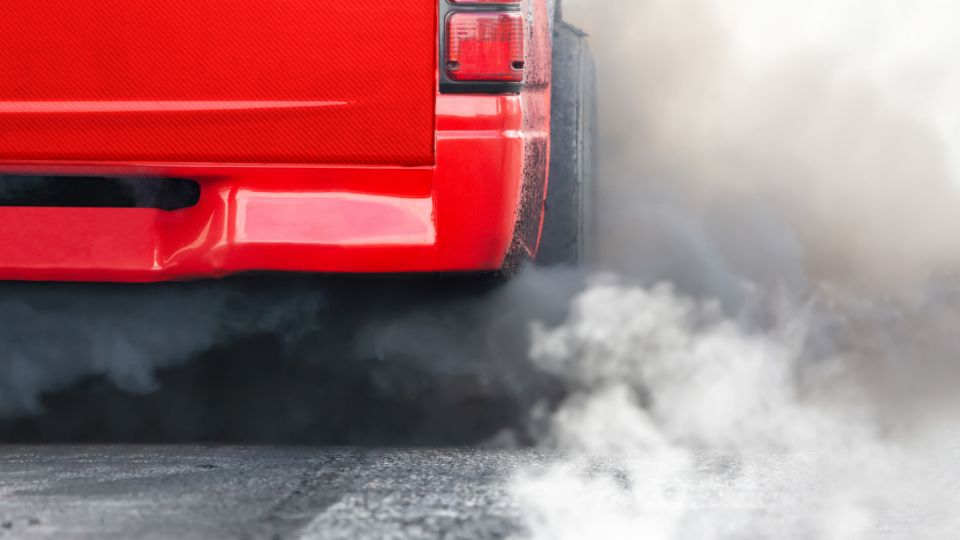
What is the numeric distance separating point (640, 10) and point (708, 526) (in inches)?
170

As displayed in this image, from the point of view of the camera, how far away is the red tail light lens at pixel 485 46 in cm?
282

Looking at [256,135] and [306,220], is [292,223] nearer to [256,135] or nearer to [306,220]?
[306,220]

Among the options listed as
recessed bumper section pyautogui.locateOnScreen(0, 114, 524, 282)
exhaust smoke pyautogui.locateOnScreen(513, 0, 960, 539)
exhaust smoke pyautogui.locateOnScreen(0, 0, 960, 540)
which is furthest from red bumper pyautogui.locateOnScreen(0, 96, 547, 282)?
exhaust smoke pyautogui.locateOnScreen(513, 0, 960, 539)

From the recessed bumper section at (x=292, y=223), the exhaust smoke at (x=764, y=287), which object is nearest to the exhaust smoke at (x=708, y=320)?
the exhaust smoke at (x=764, y=287)

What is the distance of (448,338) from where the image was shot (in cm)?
332

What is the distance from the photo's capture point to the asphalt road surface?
6.63 feet

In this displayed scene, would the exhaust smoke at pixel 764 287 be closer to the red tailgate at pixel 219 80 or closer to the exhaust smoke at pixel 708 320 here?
the exhaust smoke at pixel 708 320

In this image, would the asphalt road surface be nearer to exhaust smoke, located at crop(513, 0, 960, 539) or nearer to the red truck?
exhaust smoke, located at crop(513, 0, 960, 539)

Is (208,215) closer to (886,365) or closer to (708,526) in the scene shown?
(708,526)

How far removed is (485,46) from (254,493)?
1064 millimetres

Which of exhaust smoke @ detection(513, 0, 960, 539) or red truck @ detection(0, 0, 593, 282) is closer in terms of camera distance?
exhaust smoke @ detection(513, 0, 960, 539)

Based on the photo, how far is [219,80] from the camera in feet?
9.20

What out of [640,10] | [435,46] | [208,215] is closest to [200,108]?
[208,215]

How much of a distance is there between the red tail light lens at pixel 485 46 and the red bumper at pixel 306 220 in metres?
0.05
